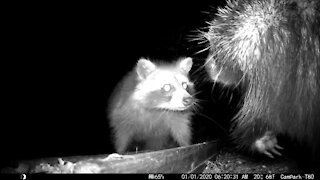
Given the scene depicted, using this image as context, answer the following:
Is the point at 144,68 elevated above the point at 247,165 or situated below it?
above

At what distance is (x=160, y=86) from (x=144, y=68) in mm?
244

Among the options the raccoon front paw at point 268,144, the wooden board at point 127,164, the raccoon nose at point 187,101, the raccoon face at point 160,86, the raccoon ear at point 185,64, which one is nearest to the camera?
the wooden board at point 127,164

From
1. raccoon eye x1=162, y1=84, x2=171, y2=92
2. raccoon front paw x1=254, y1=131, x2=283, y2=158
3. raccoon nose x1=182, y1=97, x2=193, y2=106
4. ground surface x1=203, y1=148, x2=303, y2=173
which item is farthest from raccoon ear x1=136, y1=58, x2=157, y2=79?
raccoon front paw x1=254, y1=131, x2=283, y2=158

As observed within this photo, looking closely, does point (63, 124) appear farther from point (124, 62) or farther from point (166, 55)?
point (166, 55)

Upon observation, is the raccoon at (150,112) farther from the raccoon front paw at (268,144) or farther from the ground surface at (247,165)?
the raccoon front paw at (268,144)

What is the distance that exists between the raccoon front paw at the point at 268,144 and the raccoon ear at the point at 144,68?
1.21 metres

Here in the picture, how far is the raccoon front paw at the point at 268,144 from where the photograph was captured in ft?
7.06

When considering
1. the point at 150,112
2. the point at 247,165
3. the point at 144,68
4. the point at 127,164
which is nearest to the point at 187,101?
the point at 150,112

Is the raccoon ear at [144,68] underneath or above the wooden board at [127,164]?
above

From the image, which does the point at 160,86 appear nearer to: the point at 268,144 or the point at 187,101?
the point at 187,101

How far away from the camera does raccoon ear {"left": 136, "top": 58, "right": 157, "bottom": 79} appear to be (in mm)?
2584

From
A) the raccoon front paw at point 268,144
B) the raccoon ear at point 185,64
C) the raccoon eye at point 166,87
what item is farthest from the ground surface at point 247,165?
the raccoon ear at point 185,64

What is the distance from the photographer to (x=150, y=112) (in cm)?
266

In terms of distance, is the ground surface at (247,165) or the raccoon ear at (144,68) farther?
the raccoon ear at (144,68)
